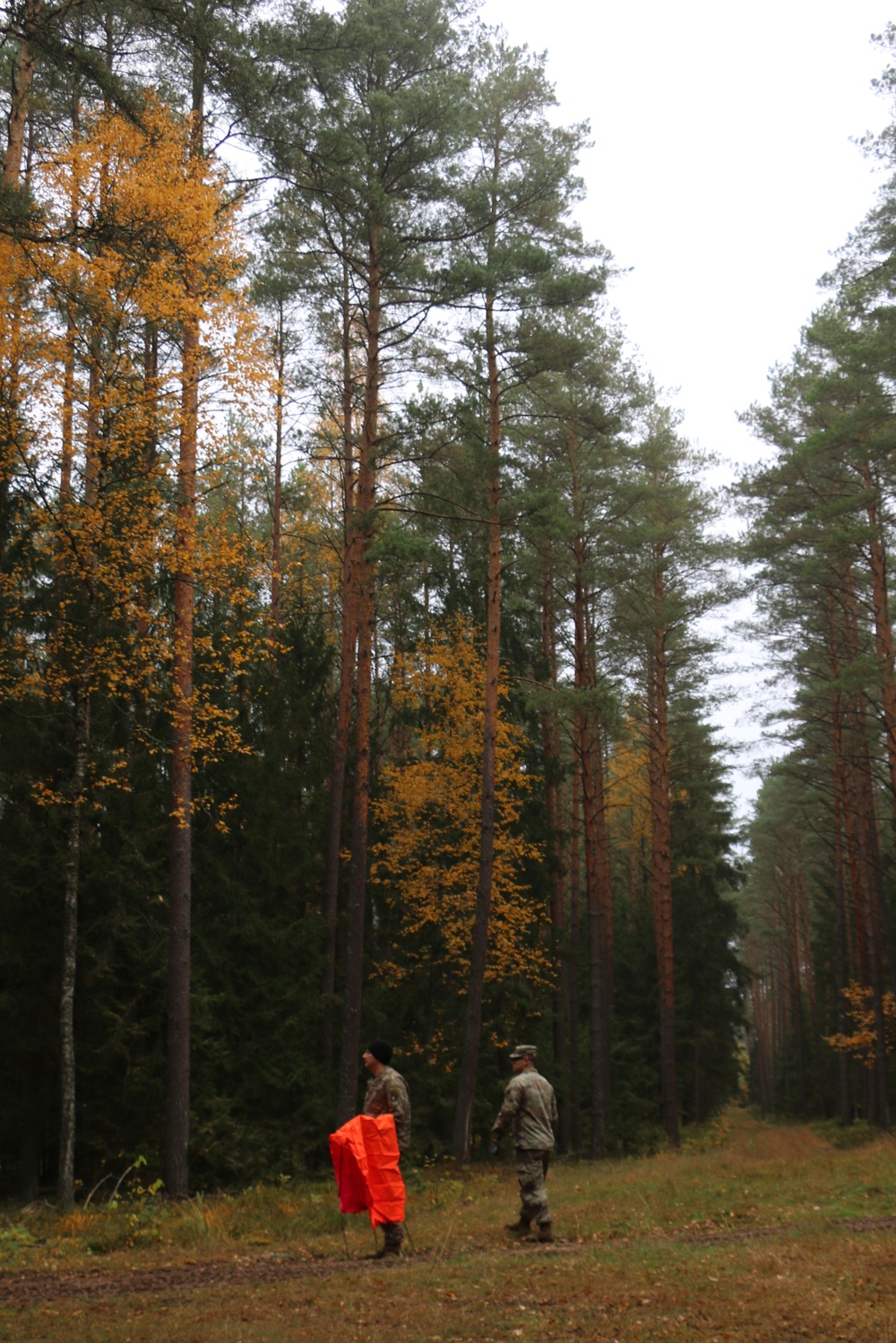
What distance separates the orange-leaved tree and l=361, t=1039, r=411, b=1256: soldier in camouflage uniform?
10699 mm

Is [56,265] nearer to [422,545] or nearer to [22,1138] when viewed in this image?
[422,545]

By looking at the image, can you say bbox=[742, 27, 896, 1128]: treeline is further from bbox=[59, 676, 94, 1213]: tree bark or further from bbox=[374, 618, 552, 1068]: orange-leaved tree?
bbox=[59, 676, 94, 1213]: tree bark

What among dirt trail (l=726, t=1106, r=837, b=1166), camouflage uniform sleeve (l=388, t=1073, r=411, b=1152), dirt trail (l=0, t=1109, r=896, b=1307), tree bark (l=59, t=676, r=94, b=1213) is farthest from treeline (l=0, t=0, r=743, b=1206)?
camouflage uniform sleeve (l=388, t=1073, r=411, b=1152)

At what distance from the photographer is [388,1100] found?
8500 millimetres

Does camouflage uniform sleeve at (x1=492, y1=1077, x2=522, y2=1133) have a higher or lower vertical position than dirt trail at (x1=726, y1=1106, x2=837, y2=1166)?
higher

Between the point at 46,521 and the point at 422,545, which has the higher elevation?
the point at 422,545

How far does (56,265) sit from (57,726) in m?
5.82

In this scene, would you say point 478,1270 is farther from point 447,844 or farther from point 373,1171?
point 447,844

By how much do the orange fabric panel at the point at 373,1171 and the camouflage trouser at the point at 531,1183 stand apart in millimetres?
1254

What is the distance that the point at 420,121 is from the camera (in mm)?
16156

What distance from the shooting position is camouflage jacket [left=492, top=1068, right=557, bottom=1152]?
9133 mm

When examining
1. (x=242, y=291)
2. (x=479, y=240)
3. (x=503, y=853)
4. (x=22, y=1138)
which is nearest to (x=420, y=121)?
(x=479, y=240)

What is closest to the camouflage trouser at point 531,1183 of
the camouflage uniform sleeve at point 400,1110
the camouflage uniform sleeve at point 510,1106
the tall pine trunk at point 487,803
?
the camouflage uniform sleeve at point 510,1106

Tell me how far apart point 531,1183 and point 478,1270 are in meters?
1.73
